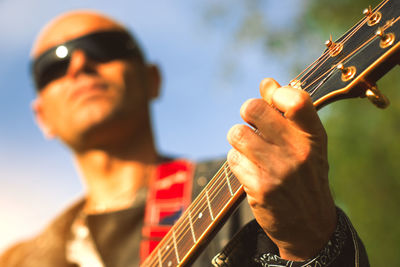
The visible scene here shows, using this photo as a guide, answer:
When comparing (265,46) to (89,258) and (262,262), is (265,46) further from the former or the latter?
(262,262)

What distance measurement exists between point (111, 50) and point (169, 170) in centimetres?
96

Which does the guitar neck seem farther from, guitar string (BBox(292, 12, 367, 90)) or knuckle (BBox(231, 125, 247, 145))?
guitar string (BBox(292, 12, 367, 90))

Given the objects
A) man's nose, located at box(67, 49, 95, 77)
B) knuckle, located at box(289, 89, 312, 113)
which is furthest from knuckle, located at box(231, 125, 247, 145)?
man's nose, located at box(67, 49, 95, 77)

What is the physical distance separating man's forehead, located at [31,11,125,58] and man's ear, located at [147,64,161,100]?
1.24 feet

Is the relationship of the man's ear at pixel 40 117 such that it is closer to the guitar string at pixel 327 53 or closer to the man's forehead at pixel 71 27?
the man's forehead at pixel 71 27

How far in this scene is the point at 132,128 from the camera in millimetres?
2973

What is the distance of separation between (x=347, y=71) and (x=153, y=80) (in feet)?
8.37

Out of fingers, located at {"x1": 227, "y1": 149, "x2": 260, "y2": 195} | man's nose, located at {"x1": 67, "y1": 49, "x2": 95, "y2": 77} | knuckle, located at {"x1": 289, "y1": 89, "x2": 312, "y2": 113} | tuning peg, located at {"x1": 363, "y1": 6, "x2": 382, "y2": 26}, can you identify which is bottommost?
fingers, located at {"x1": 227, "y1": 149, "x2": 260, "y2": 195}

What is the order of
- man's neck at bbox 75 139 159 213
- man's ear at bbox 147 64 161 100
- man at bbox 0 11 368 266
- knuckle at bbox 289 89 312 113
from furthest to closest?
man's ear at bbox 147 64 161 100
man's neck at bbox 75 139 159 213
man at bbox 0 11 368 266
knuckle at bbox 289 89 312 113

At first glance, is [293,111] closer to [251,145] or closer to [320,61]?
[251,145]

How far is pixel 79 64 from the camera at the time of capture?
3.01 m

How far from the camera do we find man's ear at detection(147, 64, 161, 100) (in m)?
3.42

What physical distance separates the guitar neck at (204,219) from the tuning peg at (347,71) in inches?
14.9

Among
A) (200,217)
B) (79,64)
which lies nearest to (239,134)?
(200,217)
